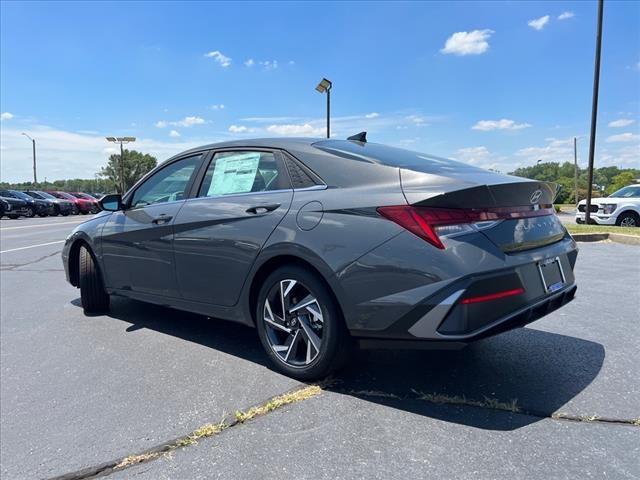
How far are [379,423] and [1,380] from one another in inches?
109

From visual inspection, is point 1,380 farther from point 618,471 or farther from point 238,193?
point 618,471

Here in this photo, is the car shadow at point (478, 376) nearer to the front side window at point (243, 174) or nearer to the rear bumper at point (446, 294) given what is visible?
the rear bumper at point (446, 294)

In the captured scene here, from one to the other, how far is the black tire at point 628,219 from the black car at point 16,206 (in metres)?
29.5

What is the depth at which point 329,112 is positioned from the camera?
54.3 feet

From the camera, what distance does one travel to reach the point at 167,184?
431cm

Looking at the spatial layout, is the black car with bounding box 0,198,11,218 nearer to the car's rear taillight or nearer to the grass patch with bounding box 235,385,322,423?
the grass patch with bounding box 235,385,322,423

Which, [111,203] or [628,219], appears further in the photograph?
[628,219]

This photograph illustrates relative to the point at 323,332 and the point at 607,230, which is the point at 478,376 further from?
the point at 607,230

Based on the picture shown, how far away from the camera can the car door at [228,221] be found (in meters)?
3.28

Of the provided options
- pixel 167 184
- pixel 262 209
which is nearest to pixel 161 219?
pixel 167 184

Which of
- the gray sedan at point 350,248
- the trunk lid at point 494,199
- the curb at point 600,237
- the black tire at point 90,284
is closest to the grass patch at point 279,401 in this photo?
the gray sedan at point 350,248

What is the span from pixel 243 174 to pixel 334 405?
1775 millimetres

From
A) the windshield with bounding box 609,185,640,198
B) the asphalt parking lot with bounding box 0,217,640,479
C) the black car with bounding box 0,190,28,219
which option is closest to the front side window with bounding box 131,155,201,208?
the asphalt parking lot with bounding box 0,217,640,479

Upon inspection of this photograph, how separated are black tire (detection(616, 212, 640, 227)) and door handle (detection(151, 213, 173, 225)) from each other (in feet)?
49.6
